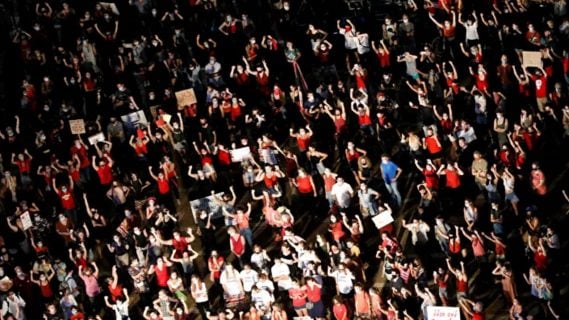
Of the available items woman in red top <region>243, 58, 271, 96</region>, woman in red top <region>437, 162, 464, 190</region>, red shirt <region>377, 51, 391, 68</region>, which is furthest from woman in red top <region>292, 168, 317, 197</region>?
red shirt <region>377, 51, 391, 68</region>

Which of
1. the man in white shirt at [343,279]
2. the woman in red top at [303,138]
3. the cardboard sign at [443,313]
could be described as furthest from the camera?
the woman in red top at [303,138]

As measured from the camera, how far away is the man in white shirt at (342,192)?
27719mm

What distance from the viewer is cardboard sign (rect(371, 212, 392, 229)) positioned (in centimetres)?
2656

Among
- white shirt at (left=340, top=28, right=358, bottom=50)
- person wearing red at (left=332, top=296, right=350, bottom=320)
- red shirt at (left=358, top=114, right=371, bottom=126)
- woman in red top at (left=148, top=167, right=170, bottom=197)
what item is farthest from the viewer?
white shirt at (left=340, top=28, right=358, bottom=50)

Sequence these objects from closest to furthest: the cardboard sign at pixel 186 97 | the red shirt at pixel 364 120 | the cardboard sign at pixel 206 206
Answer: the cardboard sign at pixel 206 206 → the red shirt at pixel 364 120 → the cardboard sign at pixel 186 97


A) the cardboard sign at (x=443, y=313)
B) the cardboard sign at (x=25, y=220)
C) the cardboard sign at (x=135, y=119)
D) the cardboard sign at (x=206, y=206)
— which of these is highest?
the cardboard sign at (x=135, y=119)

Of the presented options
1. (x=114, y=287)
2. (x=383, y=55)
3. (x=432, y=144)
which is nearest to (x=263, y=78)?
(x=383, y=55)

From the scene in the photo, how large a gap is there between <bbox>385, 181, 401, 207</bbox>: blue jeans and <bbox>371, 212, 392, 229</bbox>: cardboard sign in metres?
1.81

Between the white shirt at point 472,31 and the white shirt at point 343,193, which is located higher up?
the white shirt at point 472,31

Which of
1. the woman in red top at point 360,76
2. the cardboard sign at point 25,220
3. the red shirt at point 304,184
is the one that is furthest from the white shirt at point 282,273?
the woman in red top at point 360,76

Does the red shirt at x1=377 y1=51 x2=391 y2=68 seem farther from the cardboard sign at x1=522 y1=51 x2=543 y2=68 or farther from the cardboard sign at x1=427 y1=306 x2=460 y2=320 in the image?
the cardboard sign at x1=427 y1=306 x2=460 y2=320

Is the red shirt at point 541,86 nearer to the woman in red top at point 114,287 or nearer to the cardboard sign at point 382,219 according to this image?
the cardboard sign at point 382,219

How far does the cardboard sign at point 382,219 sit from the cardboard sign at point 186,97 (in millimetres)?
6606

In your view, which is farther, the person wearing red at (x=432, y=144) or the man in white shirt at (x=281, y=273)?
the person wearing red at (x=432, y=144)
